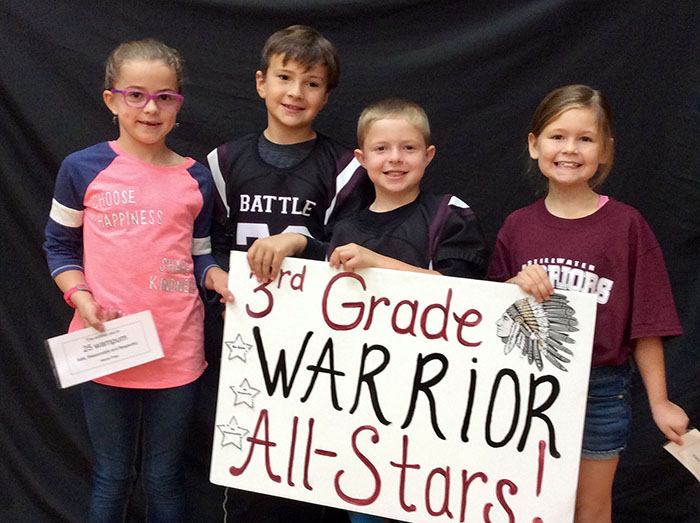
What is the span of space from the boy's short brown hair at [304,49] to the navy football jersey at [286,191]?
0.64 feet

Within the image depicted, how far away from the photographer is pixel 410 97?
6.28 feet

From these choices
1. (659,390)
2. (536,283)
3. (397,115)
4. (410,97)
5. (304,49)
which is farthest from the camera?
(410,97)

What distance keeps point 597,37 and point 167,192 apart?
1.27 meters

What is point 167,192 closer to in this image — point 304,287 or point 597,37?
point 304,287

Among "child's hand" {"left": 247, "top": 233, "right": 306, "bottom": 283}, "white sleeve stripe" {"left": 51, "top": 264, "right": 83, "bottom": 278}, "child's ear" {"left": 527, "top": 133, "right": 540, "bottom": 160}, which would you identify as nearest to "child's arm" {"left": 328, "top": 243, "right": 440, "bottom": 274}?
"child's hand" {"left": 247, "top": 233, "right": 306, "bottom": 283}

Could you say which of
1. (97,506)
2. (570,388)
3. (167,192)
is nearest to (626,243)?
(570,388)

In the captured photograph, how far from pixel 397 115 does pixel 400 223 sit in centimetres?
25

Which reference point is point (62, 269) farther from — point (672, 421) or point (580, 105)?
point (672, 421)

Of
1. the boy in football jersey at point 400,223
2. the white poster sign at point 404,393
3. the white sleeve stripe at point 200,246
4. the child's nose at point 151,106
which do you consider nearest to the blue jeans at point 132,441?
the white poster sign at point 404,393

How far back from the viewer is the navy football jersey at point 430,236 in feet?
4.51

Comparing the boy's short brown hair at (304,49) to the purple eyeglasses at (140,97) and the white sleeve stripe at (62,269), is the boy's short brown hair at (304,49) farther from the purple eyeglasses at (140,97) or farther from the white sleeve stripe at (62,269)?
the white sleeve stripe at (62,269)

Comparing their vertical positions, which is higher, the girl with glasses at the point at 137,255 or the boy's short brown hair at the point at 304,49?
the boy's short brown hair at the point at 304,49

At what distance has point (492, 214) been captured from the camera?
6.37 feet

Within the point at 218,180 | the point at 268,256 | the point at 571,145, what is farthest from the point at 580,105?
the point at 218,180
